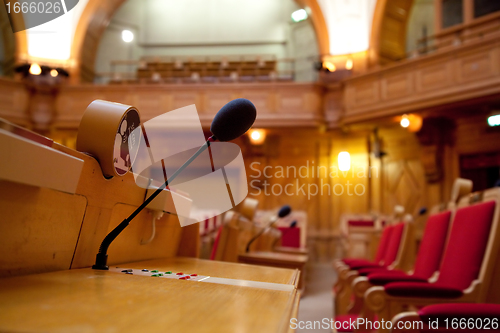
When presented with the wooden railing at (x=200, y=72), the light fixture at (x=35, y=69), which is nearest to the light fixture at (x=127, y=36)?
the wooden railing at (x=200, y=72)

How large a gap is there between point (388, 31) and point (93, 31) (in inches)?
261

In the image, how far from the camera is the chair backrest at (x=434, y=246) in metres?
1.95

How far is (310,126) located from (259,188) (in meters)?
1.82

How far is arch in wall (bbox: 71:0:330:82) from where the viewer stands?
8.19m

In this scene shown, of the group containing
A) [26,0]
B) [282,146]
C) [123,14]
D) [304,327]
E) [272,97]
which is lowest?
[304,327]

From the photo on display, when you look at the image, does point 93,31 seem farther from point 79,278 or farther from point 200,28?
point 79,278

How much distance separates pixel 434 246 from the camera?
6.55 ft

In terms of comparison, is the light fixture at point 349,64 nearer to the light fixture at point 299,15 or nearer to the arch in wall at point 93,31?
the arch in wall at point 93,31

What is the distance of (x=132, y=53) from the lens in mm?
10641

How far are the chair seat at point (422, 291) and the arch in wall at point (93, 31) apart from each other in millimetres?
7242

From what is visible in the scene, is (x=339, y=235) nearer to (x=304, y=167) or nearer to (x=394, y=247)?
(x=304, y=167)

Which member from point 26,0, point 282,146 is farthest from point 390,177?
point 26,0

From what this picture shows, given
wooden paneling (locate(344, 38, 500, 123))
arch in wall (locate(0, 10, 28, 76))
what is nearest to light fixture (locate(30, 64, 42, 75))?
arch in wall (locate(0, 10, 28, 76))

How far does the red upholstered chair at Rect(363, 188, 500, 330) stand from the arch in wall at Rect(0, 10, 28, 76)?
8.76 m
